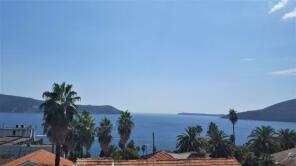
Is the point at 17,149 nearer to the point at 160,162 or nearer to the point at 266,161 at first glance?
the point at 266,161

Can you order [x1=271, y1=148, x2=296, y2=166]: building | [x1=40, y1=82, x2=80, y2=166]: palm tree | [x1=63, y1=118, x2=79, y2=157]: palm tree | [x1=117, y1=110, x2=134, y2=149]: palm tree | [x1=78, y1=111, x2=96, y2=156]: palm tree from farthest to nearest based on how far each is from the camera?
1. [x1=117, y1=110, x2=134, y2=149]: palm tree
2. [x1=78, y1=111, x2=96, y2=156]: palm tree
3. [x1=271, y1=148, x2=296, y2=166]: building
4. [x1=63, y1=118, x2=79, y2=157]: palm tree
5. [x1=40, y1=82, x2=80, y2=166]: palm tree

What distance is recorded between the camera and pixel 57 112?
31.0 metres

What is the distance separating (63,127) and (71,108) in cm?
189

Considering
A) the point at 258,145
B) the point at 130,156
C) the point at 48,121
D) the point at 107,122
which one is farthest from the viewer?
the point at 258,145

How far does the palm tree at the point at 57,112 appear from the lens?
102 ft

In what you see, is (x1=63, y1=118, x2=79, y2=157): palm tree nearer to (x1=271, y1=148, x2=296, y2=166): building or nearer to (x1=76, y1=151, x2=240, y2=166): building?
(x1=76, y1=151, x2=240, y2=166): building

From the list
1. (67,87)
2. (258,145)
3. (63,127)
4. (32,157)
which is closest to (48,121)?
(63,127)

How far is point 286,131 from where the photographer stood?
231 ft

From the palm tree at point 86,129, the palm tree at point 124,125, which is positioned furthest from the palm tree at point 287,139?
the palm tree at point 86,129

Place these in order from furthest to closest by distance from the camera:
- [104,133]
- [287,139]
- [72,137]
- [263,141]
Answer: [287,139] < [263,141] < [104,133] < [72,137]

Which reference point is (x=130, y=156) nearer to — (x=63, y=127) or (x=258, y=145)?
(x=63, y=127)

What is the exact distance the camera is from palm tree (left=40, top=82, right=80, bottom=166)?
30.9 metres

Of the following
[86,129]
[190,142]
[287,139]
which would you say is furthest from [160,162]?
Answer: [287,139]

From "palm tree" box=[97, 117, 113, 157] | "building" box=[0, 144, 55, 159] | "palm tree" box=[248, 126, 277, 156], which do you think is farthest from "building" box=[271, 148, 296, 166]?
"building" box=[0, 144, 55, 159]
